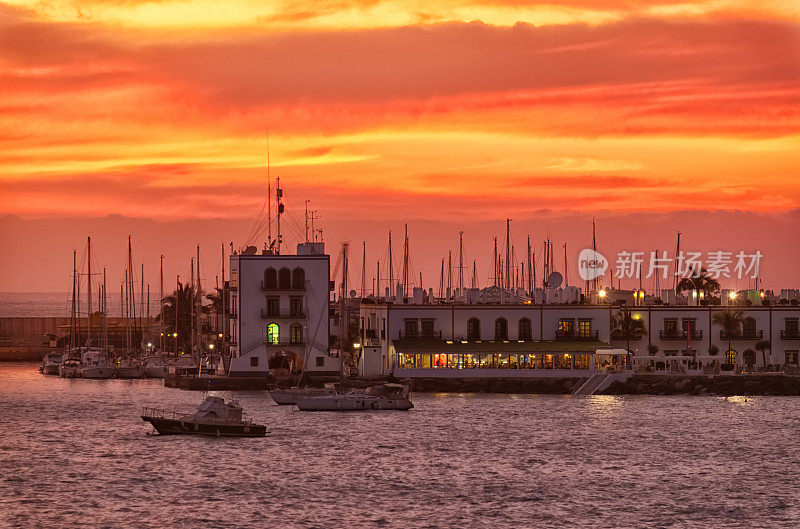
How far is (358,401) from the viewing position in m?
112

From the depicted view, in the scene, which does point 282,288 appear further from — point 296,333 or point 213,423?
point 213,423

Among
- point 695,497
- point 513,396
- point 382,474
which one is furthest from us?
point 513,396

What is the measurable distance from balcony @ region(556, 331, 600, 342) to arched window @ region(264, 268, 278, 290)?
27.1 metres

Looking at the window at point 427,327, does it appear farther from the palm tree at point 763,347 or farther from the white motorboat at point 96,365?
the white motorboat at point 96,365

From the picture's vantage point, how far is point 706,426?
100 meters

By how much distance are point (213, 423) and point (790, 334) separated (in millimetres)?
65761

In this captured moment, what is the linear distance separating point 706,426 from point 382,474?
34047mm

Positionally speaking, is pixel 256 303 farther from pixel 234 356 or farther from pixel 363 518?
pixel 363 518

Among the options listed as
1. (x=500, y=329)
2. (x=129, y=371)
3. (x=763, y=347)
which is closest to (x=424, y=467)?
(x=500, y=329)

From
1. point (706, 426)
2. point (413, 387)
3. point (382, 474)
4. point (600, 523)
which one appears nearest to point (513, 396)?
point (413, 387)

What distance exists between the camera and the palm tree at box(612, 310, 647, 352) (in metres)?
132

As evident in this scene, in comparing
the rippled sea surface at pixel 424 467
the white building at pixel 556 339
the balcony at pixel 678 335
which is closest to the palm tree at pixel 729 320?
the white building at pixel 556 339

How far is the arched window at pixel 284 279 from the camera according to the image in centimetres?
12962

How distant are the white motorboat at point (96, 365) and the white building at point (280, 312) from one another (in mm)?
32590
